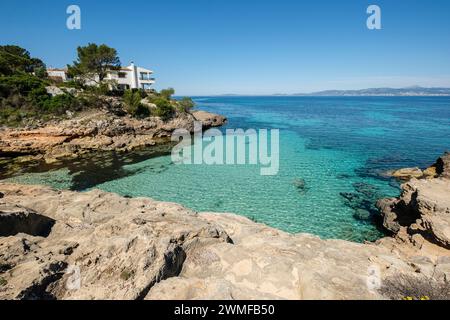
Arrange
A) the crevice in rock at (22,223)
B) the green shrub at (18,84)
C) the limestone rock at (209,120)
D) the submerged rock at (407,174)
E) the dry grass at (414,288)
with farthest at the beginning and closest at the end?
the limestone rock at (209,120) < the green shrub at (18,84) < the submerged rock at (407,174) < the crevice in rock at (22,223) < the dry grass at (414,288)

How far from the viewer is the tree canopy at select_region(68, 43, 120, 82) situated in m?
47.9

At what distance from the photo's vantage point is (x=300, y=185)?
20.1 m

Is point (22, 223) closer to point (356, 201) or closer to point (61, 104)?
point (356, 201)

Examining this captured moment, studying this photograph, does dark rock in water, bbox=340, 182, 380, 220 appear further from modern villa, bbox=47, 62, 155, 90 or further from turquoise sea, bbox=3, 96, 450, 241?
modern villa, bbox=47, 62, 155, 90

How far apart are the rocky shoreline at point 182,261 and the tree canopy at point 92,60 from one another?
4653cm

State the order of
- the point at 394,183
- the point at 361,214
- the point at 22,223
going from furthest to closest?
the point at 394,183
the point at 361,214
the point at 22,223

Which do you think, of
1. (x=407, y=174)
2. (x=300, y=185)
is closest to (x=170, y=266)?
(x=300, y=185)

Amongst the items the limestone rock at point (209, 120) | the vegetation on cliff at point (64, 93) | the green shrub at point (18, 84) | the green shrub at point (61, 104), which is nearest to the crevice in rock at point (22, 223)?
the vegetation on cliff at point (64, 93)

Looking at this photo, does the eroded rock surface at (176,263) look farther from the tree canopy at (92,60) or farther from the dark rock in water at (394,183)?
the tree canopy at (92,60)

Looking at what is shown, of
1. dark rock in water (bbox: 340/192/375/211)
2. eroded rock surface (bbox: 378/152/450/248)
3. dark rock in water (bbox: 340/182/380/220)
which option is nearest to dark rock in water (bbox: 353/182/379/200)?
dark rock in water (bbox: 340/182/380/220)

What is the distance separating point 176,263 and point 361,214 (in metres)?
13.5

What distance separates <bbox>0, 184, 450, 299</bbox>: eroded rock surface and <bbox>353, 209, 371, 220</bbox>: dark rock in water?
4964mm

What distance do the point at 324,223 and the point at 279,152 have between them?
56.7 ft

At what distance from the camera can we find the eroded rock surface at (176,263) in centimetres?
515
